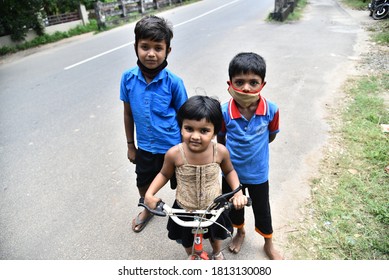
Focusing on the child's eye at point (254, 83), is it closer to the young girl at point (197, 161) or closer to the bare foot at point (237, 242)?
the young girl at point (197, 161)

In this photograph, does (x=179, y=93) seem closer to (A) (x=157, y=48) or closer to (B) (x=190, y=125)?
(A) (x=157, y=48)

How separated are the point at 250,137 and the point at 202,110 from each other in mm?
422

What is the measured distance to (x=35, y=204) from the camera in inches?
114

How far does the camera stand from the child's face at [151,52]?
1813 millimetres

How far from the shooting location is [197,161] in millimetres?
1639

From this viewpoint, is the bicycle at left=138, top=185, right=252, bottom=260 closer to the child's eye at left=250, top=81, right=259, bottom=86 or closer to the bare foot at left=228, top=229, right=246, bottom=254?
the child's eye at left=250, top=81, right=259, bottom=86

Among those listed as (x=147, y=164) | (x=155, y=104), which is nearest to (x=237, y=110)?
(x=155, y=104)

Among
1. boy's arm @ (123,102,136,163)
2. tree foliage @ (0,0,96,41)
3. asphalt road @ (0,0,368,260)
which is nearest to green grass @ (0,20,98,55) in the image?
tree foliage @ (0,0,96,41)

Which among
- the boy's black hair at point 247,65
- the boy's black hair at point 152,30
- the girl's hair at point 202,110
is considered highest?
the boy's black hair at point 152,30

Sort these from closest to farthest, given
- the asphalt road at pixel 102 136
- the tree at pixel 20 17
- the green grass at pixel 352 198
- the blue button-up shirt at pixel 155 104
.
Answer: the blue button-up shirt at pixel 155 104 < the green grass at pixel 352 198 < the asphalt road at pixel 102 136 < the tree at pixel 20 17

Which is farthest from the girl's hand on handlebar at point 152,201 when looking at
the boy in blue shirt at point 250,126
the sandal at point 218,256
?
the sandal at point 218,256

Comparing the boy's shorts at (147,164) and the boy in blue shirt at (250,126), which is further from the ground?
the boy in blue shirt at (250,126)

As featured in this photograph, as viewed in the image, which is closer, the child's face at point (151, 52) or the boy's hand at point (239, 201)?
the boy's hand at point (239, 201)

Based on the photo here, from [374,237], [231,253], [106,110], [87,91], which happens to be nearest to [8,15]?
[87,91]
